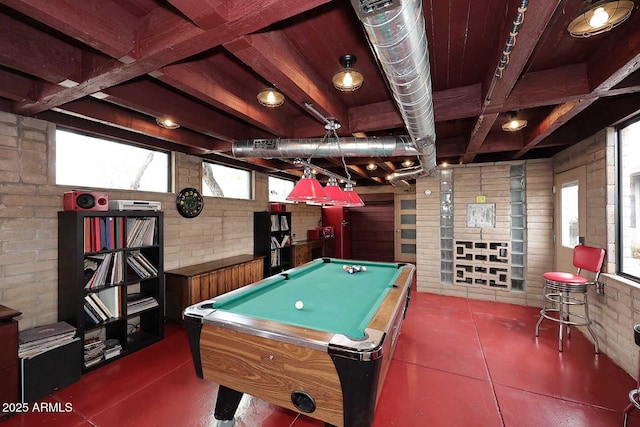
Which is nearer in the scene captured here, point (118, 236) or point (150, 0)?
point (150, 0)

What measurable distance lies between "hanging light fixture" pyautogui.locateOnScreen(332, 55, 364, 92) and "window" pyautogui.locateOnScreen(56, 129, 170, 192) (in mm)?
2759

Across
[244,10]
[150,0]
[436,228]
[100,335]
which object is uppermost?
[150,0]

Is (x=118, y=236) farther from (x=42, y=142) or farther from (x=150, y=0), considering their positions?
(x=150, y=0)

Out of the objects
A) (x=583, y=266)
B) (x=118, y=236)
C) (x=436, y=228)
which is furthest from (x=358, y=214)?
(x=118, y=236)

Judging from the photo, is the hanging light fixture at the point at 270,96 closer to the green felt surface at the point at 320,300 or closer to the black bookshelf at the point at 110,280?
the green felt surface at the point at 320,300

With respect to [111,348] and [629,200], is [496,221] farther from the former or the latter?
[111,348]

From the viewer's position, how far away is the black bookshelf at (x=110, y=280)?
244 centimetres

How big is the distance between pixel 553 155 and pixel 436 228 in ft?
6.67

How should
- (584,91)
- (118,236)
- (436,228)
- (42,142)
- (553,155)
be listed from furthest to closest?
1. (436,228)
2. (553,155)
3. (118,236)
4. (42,142)
5. (584,91)

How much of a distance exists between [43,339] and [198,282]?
1431mm

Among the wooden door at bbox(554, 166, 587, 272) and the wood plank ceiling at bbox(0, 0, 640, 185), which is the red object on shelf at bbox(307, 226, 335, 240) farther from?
the wooden door at bbox(554, 166, 587, 272)

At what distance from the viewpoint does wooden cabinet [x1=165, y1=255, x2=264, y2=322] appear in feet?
10.9

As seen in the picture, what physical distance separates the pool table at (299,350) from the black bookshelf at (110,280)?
149cm

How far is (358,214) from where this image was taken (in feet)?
27.1
